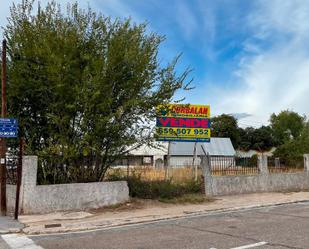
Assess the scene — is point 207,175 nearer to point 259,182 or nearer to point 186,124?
point 186,124

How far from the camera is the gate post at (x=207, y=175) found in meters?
16.8

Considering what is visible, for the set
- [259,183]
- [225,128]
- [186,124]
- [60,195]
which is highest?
[225,128]

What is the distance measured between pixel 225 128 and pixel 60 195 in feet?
237

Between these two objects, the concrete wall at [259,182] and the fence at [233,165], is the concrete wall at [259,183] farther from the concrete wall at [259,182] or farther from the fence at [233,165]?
the fence at [233,165]

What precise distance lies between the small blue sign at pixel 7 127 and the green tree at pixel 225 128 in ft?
238

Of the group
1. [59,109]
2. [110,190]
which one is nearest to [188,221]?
[110,190]

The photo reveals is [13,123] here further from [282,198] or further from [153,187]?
[282,198]

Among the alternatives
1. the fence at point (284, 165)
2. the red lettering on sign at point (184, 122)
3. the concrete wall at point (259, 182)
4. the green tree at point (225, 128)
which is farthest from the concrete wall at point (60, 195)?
the green tree at point (225, 128)

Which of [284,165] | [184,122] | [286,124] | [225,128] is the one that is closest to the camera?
[184,122]

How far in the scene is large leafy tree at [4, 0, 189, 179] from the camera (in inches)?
512

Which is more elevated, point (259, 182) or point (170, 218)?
point (259, 182)

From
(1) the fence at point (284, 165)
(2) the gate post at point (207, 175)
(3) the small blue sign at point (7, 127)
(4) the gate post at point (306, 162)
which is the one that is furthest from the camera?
(4) the gate post at point (306, 162)

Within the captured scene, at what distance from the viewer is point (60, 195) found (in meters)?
13.0

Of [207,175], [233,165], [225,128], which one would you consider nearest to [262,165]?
[233,165]
